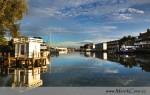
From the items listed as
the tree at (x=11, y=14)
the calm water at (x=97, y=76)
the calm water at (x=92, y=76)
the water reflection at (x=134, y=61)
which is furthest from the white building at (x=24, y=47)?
the water reflection at (x=134, y=61)

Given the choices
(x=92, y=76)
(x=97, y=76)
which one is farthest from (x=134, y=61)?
(x=92, y=76)

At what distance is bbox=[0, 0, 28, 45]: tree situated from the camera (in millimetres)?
26228

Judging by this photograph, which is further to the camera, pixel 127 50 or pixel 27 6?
pixel 127 50

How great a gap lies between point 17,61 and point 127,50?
6552 centimetres

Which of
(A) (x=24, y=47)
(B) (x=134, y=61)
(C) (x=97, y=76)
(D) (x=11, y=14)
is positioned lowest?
(C) (x=97, y=76)

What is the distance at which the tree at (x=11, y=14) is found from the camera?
26228 mm

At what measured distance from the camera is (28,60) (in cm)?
2802

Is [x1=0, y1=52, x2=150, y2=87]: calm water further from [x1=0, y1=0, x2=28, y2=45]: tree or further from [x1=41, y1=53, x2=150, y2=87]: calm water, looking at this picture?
[x1=0, y1=0, x2=28, y2=45]: tree

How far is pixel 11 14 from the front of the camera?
90.6ft

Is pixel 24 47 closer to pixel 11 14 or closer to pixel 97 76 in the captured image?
pixel 11 14

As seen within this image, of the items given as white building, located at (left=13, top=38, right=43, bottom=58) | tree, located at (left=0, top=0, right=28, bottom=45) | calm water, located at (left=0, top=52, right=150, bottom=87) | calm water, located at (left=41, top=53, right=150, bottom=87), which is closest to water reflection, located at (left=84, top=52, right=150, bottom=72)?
calm water, located at (left=41, top=53, right=150, bottom=87)

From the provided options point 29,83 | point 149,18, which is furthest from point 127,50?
point 29,83

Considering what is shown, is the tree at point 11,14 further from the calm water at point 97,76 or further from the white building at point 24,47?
the calm water at point 97,76
